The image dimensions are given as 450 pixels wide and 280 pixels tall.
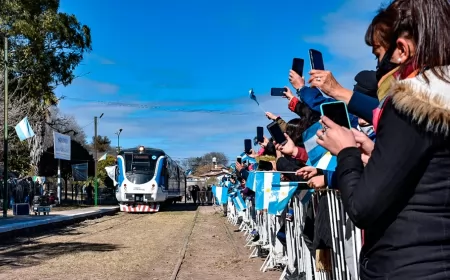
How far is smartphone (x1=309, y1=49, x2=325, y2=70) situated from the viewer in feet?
11.4

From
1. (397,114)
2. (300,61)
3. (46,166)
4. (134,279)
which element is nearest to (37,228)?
(134,279)

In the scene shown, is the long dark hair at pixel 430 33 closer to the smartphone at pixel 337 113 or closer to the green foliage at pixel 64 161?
the smartphone at pixel 337 113

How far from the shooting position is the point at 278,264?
8812mm

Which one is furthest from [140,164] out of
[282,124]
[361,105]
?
[361,105]

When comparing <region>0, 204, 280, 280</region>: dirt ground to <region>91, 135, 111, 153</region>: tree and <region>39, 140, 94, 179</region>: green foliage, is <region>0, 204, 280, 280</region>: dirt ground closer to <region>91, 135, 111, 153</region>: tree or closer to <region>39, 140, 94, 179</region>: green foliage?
<region>39, 140, 94, 179</region>: green foliage

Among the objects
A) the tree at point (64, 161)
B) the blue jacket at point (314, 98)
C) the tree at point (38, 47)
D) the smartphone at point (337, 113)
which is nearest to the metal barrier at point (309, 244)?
the blue jacket at point (314, 98)

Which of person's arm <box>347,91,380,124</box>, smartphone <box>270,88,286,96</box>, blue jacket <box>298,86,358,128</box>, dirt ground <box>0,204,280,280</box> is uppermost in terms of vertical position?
smartphone <box>270,88,286,96</box>

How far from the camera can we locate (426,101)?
180 cm

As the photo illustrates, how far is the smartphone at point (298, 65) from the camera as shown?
14.1 feet

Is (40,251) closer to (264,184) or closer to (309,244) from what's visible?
(264,184)

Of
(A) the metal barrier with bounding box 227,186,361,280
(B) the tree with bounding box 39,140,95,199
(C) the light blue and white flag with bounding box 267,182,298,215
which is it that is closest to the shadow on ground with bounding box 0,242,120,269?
(A) the metal barrier with bounding box 227,186,361,280

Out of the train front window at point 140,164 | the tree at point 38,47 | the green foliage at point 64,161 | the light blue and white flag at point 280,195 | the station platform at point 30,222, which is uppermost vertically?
the tree at point 38,47

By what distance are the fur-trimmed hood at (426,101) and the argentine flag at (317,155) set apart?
1.65 m

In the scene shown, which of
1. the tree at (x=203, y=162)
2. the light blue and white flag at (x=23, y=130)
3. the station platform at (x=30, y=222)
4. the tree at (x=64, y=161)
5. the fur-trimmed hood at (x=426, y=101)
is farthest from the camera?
the tree at (x=203, y=162)
